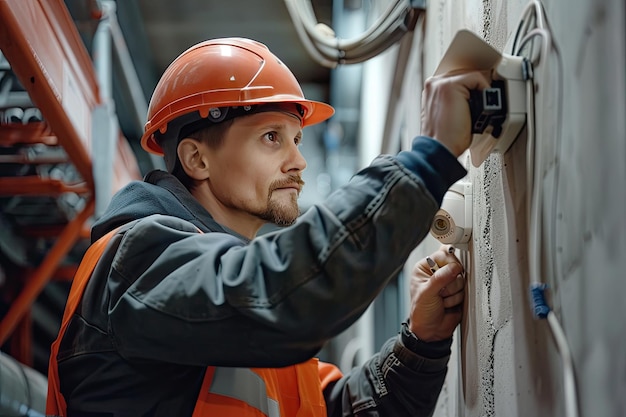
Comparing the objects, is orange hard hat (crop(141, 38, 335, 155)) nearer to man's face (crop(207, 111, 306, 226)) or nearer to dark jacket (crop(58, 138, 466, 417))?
man's face (crop(207, 111, 306, 226))

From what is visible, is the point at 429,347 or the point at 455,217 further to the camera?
the point at 429,347

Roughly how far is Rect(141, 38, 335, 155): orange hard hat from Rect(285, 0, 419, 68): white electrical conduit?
1112 mm

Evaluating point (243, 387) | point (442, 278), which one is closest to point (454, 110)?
point (442, 278)

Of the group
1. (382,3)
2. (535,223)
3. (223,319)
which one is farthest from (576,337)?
(382,3)

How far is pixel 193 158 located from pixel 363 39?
136cm

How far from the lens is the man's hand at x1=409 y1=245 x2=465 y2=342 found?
2.23 metres

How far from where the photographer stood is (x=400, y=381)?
2373mm

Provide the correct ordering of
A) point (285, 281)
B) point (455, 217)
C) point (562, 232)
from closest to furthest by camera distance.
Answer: point (562, 232), point (285, 281), point (455, 217)

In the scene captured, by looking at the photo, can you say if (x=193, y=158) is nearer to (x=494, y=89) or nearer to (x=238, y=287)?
(x=238, y=287)

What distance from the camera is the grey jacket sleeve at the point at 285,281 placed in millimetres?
1585

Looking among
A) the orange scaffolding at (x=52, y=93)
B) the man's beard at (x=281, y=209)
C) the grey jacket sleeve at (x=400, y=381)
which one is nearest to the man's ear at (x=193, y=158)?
the man's beard at (x=281, y=209)

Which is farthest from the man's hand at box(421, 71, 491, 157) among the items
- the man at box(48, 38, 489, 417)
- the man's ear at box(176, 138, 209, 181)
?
the man's ear at box(176, 138, 209, 181)

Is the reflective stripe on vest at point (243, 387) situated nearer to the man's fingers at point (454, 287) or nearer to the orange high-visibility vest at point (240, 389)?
the orange high-visibility vest at point (240, 389)

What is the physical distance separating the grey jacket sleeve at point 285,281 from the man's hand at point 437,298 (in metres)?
0.61
